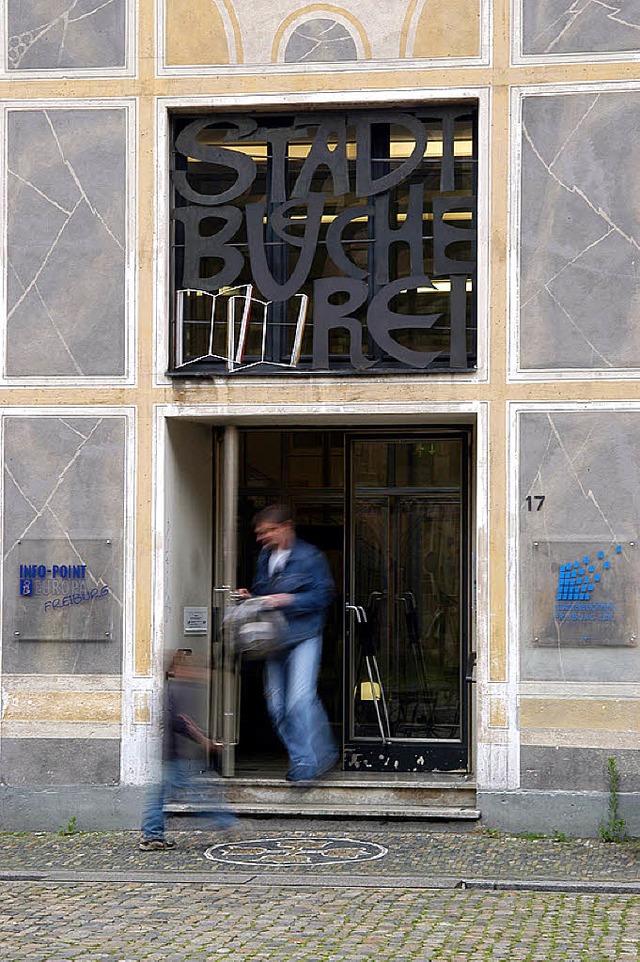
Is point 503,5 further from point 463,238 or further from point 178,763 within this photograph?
point 178,763

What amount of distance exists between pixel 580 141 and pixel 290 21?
2325 mm

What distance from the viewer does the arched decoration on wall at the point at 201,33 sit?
12.2m

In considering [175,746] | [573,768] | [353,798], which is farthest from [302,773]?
[573,768]

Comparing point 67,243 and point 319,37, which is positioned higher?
point 319,37

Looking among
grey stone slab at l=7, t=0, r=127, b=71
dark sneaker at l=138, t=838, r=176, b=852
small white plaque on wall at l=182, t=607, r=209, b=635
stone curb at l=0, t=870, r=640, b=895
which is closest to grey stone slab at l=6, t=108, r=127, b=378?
grey stone slab at l=7, t=0, r=127, b=71

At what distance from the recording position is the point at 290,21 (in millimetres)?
12148

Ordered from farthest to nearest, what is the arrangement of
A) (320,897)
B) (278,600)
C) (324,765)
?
(324,765), (278,600), (320,897)

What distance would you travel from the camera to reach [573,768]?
11.6m

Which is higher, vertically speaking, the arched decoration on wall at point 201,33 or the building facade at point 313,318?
the arched decoration on wall at point 201,33

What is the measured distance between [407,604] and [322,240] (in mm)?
3091

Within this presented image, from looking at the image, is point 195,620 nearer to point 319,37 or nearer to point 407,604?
point 407,604

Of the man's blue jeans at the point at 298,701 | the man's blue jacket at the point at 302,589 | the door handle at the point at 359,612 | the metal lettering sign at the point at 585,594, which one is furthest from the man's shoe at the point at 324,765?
the metal lettering sign at the point at 585,594

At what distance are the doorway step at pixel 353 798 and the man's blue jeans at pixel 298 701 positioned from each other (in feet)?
2.70

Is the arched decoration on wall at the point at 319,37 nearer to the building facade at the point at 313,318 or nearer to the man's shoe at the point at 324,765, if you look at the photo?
the building facade at the point at 313,318
